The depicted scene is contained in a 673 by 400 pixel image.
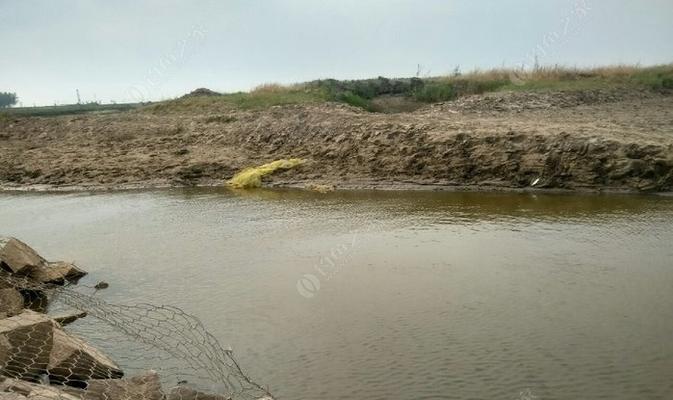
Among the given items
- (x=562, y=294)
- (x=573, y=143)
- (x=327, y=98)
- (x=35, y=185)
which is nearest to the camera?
(x=562, y=294)

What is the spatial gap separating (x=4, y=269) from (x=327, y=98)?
52.2 ft

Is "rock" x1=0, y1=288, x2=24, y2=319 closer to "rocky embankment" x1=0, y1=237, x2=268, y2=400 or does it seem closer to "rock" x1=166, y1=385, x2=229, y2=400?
"rocky embankment" x1=0, y1=237, x2=268, y2=400

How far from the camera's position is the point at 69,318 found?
6527mm

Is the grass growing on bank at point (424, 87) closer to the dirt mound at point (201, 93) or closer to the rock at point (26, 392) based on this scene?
the dirt mound at point (201, 93)

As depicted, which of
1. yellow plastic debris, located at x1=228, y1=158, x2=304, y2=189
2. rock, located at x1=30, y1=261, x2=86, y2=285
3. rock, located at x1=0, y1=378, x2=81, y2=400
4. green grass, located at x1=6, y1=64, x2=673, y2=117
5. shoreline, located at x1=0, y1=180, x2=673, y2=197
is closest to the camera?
rock, located at x1=0, y1=378, x2=81, y2=400

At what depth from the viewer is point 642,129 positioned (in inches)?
544

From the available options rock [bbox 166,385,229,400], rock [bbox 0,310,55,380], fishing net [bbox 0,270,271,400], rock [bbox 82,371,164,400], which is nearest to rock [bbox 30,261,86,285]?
fishing net [bbox 0,270,271,400]

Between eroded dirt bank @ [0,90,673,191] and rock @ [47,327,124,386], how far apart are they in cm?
967

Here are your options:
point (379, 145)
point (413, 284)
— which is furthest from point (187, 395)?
point (379, 145)

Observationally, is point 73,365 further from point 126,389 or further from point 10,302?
point 10,302

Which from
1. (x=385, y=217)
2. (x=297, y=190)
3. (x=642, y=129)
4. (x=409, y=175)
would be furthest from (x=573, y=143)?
(x=297, y=190)

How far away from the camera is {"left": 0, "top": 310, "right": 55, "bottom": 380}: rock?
4762mm

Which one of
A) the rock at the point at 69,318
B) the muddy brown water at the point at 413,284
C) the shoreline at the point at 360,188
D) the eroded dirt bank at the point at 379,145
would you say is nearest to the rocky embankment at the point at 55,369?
the rock at the point at 69,318

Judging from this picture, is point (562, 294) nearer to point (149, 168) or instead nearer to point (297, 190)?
point (297, 190)
